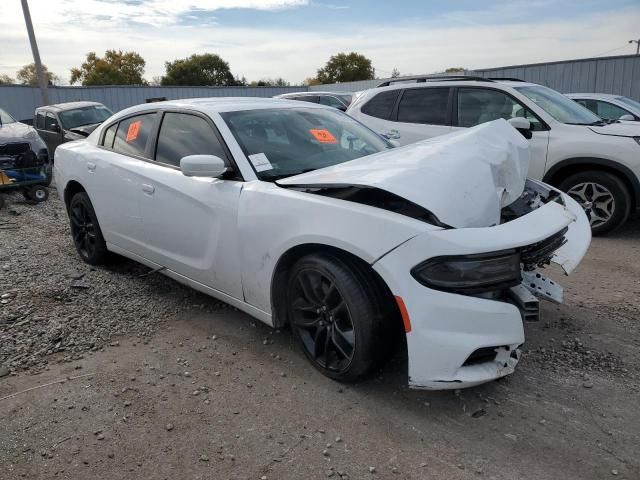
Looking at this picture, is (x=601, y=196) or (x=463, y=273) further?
(x=601, y=196)

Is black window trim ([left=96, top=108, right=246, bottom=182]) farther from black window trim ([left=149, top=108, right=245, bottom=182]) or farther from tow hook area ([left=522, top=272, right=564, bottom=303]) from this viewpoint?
tow hook area ([left=522, top=272, right=564, bottom=303])

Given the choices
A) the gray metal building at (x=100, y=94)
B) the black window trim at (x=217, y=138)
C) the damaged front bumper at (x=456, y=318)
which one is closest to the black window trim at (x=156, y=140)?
the black window trim at (x=217, y=138)

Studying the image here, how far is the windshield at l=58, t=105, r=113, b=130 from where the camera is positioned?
12070 mm

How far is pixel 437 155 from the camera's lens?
3.01 meters

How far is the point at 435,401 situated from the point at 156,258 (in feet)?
7.87

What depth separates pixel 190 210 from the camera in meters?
3.54

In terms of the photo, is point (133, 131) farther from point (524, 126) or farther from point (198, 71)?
point (198, 71)

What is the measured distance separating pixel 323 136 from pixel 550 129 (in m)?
3.68

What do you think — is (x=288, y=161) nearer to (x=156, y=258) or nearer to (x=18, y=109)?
(x=156, y=258)

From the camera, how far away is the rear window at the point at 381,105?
7320 millimetres

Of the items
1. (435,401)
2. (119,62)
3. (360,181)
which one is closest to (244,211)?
(360,181)

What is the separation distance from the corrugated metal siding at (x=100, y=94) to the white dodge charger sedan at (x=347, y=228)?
2220 cm

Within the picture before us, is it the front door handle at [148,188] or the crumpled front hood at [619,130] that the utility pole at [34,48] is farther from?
the crumpled front hood at [619,130]

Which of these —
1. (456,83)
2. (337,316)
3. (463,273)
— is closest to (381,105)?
(456,83)
